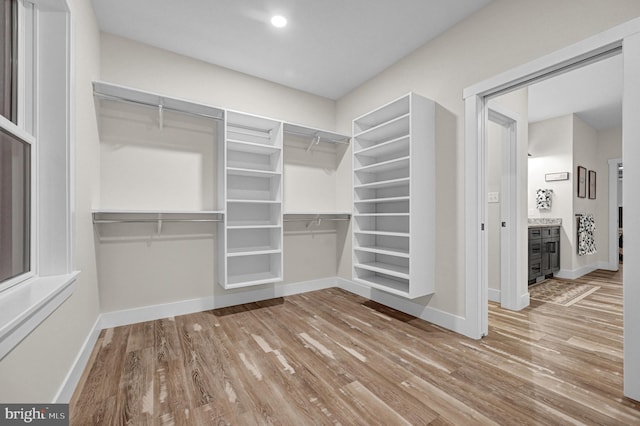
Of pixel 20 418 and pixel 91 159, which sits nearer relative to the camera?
pixel 20 418

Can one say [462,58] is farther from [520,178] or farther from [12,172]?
[12,172]

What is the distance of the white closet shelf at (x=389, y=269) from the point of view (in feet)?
8.60

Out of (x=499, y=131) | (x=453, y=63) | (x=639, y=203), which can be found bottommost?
(x=639, y=203)

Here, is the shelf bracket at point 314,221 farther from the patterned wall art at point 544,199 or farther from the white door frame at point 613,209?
the white door frame at point 613,209

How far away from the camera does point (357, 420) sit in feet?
4.51

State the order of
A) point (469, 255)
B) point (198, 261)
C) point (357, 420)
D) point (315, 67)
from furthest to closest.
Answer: point (315, 67) → point (198, 261) → point (469, 255) → point (357, 420)

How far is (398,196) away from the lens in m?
3.13

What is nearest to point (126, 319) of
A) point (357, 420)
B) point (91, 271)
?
point (91, 271)

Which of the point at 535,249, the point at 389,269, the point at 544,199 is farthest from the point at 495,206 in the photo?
the point at 544,199

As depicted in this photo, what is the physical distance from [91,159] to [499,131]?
3.94 m

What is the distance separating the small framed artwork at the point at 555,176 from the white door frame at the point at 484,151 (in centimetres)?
345

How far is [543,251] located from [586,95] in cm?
224

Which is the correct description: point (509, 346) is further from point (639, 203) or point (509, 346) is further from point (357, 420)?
point (357, 420)

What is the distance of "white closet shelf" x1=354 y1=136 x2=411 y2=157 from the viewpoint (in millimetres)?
2645
